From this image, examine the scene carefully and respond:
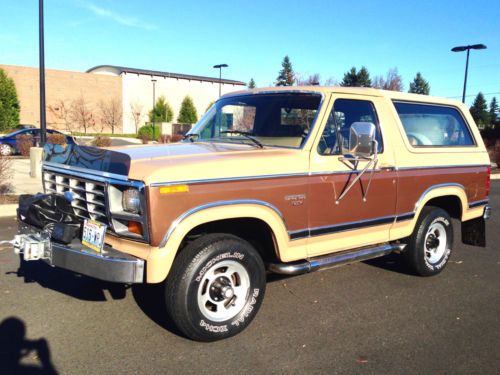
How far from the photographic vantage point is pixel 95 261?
3334mm

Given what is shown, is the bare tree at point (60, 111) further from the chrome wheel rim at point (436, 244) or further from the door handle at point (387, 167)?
the door handle at point (387, 167)

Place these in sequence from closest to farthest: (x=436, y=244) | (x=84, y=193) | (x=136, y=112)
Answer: (x=84, y=193)
(x=436, y=244)
(x=136, y=112)

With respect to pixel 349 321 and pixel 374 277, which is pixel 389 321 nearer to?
pixel 349 321

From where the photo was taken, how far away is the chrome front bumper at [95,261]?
3.25 meters

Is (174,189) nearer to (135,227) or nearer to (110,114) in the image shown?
(135,227)

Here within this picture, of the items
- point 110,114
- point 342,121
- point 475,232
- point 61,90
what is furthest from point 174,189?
point 61,90

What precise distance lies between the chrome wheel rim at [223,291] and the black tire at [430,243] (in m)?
2.36

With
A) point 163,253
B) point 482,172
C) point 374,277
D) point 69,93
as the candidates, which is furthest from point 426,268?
point 69,93

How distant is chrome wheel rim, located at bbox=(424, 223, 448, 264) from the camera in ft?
18.0

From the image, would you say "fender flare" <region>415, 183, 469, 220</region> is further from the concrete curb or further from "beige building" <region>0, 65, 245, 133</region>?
"beige building" <region>0, 65, 245, 133</region>

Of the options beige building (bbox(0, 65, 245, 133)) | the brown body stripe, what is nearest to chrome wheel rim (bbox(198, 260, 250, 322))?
the brown body stripe

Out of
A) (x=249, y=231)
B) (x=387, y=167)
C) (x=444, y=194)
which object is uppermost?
(x=387, y=167)

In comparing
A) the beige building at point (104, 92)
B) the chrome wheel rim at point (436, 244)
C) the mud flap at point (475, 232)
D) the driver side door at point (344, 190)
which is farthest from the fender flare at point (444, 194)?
the beige building at point (104, 92)

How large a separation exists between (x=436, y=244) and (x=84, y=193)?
162 inches
